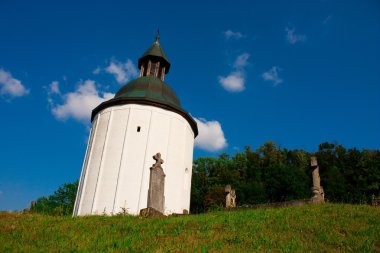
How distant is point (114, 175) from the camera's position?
1719 centimetres

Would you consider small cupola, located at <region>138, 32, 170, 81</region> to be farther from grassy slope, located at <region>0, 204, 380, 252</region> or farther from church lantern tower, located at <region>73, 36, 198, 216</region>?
grassy slope, located at <region>0, 204, 380, 252</region>

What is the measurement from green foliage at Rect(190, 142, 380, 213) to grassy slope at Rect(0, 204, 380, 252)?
22.8m

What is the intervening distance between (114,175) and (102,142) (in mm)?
2376

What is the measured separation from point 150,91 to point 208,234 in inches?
575

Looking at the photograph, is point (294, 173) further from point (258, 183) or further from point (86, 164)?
point (86, 164)

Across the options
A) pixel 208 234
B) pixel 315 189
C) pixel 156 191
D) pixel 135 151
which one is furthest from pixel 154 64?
pixel 208 234

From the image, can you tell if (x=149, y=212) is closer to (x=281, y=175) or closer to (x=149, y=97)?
(x=149, y=97)

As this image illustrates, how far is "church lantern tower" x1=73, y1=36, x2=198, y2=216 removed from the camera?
1686 centimetres

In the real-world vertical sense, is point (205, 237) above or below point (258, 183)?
below

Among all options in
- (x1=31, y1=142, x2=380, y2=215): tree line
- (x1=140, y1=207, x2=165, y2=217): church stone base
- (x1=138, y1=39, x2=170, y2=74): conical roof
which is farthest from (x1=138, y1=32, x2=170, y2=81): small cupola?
(x1=140, y1=207, x2=165, y2=217): church stone base

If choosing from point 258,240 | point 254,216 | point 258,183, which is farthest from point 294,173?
point 258,240

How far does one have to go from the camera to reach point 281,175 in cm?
3662

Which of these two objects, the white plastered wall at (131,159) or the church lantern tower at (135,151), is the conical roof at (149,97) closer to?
the church lantern tower at (135,151)

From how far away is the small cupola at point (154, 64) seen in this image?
24.0 meters
